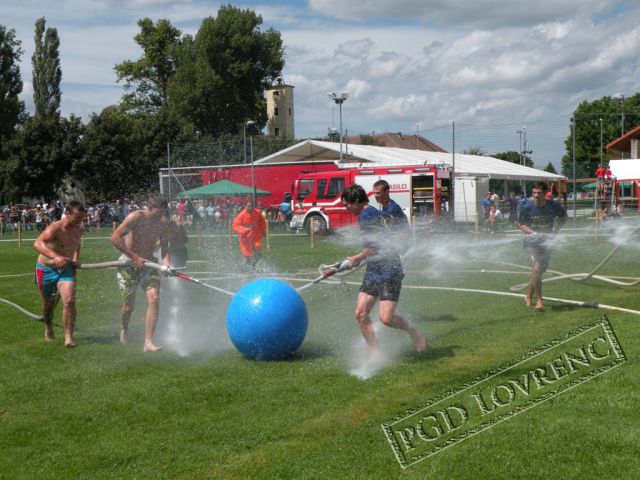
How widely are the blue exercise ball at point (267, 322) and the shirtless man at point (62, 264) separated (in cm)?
248

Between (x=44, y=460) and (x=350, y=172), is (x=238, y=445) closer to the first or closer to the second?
(x=44, y=460)

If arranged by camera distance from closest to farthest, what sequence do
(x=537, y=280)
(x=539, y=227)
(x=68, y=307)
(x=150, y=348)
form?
(x=150, y=348), (x=68, y=307), (x=537, y=280), (x=539, y=227)

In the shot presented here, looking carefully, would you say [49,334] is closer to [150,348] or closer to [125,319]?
[125,319]

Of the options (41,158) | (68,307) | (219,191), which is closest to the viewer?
(68,307)

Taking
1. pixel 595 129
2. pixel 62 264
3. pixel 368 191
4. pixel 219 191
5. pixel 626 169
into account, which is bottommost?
pixel 62 264

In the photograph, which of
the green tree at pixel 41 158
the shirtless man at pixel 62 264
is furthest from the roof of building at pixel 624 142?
the shirtless man at pixel 62 264

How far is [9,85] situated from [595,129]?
167 feet

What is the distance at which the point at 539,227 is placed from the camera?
1127cm

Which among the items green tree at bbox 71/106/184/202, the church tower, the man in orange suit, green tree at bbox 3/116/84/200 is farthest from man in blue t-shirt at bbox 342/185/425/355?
the church tower

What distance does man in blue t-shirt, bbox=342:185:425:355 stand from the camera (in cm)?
771

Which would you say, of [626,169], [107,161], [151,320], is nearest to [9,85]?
[107,161]

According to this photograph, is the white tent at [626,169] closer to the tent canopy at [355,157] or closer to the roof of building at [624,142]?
the tent canopy at [355,157]

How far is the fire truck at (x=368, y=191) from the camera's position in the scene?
30.2 m

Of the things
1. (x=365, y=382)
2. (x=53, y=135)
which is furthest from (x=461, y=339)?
(x=53, y=135)
